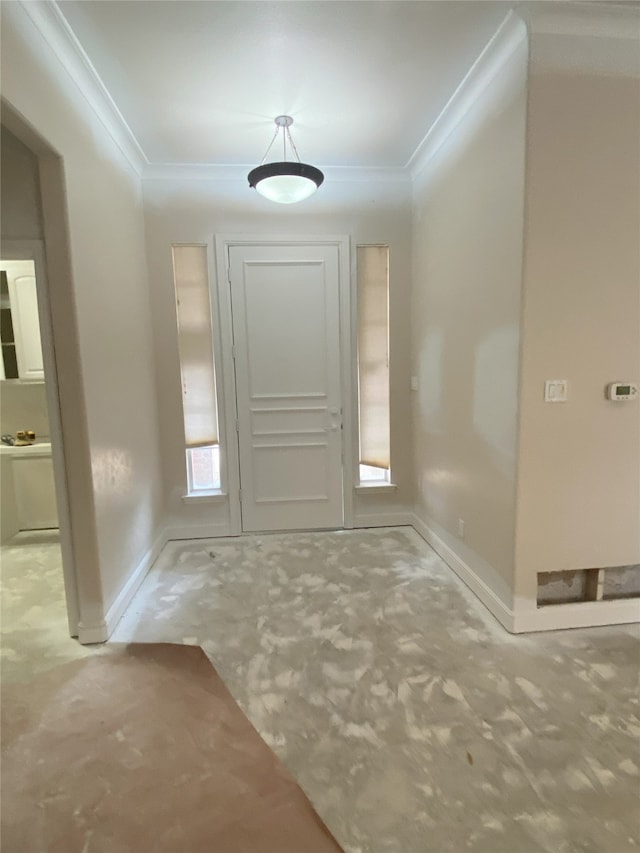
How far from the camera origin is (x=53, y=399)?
2312mm

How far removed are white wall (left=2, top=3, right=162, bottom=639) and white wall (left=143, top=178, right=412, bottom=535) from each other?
355mm

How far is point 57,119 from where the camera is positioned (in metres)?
2.13

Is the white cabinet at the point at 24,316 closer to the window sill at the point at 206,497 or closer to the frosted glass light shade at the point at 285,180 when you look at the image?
the window sill at the point at 206,497

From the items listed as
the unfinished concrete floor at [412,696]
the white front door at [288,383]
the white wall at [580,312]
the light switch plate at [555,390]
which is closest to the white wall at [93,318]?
the unfinished concrete floor at [412,696]

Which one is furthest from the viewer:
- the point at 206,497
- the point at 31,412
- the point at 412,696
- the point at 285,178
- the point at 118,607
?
the point at 31,412

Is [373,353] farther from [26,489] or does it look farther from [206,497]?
[26,489]

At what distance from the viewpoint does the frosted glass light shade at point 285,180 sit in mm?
2777

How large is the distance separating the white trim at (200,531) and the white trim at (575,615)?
231cm

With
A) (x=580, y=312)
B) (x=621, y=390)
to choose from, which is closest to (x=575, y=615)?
(x=621, y=390)

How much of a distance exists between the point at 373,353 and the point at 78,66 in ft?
8.56

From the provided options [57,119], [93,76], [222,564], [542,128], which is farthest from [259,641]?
[93,76]

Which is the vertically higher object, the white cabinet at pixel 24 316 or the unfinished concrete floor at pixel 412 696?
the white cabinet at pixel 24 316

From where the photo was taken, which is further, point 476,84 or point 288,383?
point 288,383

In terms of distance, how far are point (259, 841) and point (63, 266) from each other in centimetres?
240
